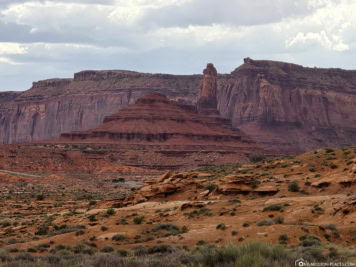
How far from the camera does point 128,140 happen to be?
14712 centimetres

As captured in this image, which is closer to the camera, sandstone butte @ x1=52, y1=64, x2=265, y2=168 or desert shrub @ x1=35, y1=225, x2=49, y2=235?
desert shrub @ x1=35, y1=225, x2=49, y2=235

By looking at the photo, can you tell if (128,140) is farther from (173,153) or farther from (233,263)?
(233,263)

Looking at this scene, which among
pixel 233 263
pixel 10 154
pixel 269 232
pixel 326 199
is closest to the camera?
pixel 233 263

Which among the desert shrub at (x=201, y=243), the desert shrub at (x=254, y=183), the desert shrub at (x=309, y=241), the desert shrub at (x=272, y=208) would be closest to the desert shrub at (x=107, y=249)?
the desert shrub at (x=201, y=243)

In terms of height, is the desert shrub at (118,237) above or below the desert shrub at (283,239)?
below

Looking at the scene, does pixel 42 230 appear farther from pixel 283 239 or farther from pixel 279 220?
pixel 283 239

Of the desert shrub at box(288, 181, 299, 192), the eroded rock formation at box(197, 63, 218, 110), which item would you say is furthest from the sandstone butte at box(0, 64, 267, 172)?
the desert shrub at box(288, 181, 299, 192)

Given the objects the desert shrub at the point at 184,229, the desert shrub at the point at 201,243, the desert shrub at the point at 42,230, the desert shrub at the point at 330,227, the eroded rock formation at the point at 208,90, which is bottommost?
the desert shrub at the point at 42,230

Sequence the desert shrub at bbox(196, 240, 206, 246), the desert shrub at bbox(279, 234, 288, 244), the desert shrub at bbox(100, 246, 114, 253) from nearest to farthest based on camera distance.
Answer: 1. the desert shrub at bbox(279, 234, 288, 244)
2. the desert shrub at bbox(100, 246, 114, 253)
3. the desert shrub at bbox(196, 240, 206, 246)

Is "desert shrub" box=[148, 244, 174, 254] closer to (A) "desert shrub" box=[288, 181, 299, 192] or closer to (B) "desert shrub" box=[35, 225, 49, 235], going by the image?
(B) "desert shrub" box=[35, 225, 49, 235]

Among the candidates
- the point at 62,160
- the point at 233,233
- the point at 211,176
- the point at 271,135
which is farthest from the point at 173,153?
the point at 233,233

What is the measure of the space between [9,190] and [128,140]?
78.1 metres

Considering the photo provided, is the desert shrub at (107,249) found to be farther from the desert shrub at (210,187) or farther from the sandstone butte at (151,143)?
the sandstone butte at (151,143)

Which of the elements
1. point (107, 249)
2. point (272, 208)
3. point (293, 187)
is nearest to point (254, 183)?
point (293, 187)
